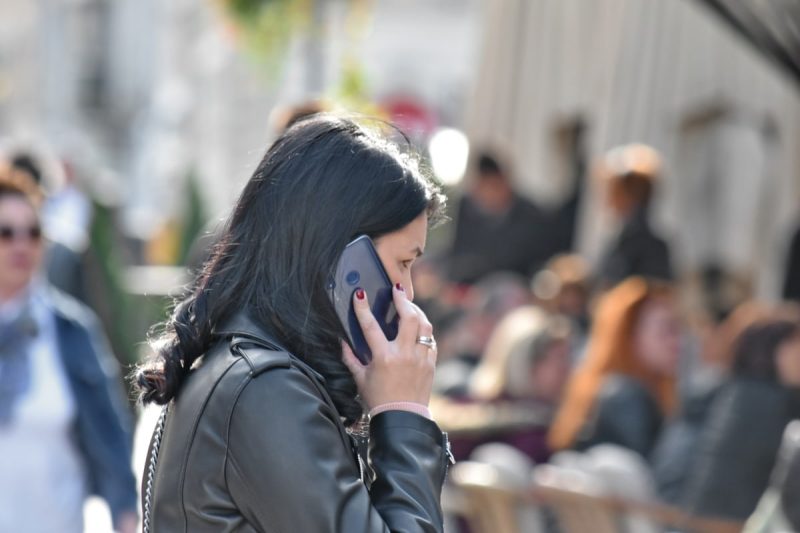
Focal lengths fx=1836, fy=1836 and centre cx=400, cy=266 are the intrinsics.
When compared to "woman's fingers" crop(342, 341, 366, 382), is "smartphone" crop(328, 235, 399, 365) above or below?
above

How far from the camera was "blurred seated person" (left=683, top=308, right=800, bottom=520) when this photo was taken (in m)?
6.17

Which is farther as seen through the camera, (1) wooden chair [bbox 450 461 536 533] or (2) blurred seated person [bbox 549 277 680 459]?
(2) blurred seated person [bbox 549 277 680 459]

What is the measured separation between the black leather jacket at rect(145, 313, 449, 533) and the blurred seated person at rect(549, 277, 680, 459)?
188 inches

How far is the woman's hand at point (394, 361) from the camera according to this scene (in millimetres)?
2539

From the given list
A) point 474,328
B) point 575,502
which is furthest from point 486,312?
point 575,502

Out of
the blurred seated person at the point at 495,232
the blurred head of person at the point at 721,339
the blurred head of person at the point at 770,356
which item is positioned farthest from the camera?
the blurred seated person at the point at 495,232

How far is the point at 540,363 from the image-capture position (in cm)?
808

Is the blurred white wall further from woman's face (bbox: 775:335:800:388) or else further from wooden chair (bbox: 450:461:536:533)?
wooden chair (bbox: 450:461:536:533)

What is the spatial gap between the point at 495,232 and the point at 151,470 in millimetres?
8403

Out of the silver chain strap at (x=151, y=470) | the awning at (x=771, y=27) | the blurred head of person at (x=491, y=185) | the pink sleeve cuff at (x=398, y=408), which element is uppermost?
the awning at (x=771, y=27)

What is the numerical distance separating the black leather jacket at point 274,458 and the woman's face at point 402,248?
0.20 m

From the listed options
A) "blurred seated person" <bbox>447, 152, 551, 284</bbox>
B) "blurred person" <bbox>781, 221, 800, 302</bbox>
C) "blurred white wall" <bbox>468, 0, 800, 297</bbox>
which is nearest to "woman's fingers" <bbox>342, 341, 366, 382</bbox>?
"blurred white wall" <bbox>468, 0, 800, 297</bbox>

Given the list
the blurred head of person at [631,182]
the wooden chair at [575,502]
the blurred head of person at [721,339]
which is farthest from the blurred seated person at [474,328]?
the wooden chair at [575,502]

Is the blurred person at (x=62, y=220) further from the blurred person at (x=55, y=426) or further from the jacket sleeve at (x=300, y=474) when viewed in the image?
the jacket sleeve at (x=300, y=474)
